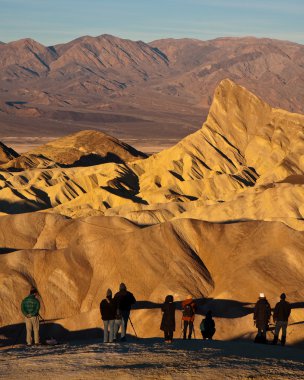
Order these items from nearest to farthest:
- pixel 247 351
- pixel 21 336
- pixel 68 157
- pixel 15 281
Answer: pixel 247 351 < pixel 21 336 < pixel 15 281 < pixel 68 157

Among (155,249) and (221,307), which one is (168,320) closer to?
(221,307)

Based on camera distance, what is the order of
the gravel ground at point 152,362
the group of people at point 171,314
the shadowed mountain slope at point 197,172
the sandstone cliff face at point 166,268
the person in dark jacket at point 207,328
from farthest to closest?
1. the shadowed mountain slope at point 197,172
2. the sandstone cliff face at point 166,268
3. the person in dark jacket at point 207,328
4. the group of people at point 171,314
5. the gravel ground at point 152,362

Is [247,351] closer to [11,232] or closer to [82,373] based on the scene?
[82,373]

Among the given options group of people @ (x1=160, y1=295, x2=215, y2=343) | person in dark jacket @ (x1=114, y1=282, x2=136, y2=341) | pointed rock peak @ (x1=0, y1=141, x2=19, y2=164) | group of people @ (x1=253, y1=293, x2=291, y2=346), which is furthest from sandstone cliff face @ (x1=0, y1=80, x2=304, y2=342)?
pointed rock peak @ (x1=0, y1=141, x2=19, y2=164)

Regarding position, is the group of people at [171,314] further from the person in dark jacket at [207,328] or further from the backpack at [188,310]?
the person in dark jacket at [207,328]

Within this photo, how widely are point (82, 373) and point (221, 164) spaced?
A: 3615 inches

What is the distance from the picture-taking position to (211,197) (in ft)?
293

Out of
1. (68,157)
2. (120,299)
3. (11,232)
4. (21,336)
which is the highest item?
(68,157)

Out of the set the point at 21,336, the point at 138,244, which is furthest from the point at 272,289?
the point at 21,336

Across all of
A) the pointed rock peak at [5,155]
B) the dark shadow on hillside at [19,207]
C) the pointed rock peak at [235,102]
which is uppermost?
the pointed rock peak at [235,102]

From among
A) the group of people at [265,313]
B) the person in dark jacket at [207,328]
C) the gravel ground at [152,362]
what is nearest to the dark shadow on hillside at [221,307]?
the person in dark jacket at [207,328]

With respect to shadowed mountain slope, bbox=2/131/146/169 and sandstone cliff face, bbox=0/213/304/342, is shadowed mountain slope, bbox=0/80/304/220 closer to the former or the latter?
sandstone cliff face, bbox=0/213/304/342

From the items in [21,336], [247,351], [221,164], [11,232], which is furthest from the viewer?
[221,164]

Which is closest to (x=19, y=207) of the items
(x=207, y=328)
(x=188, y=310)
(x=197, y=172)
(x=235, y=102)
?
(x=197, y=172)
